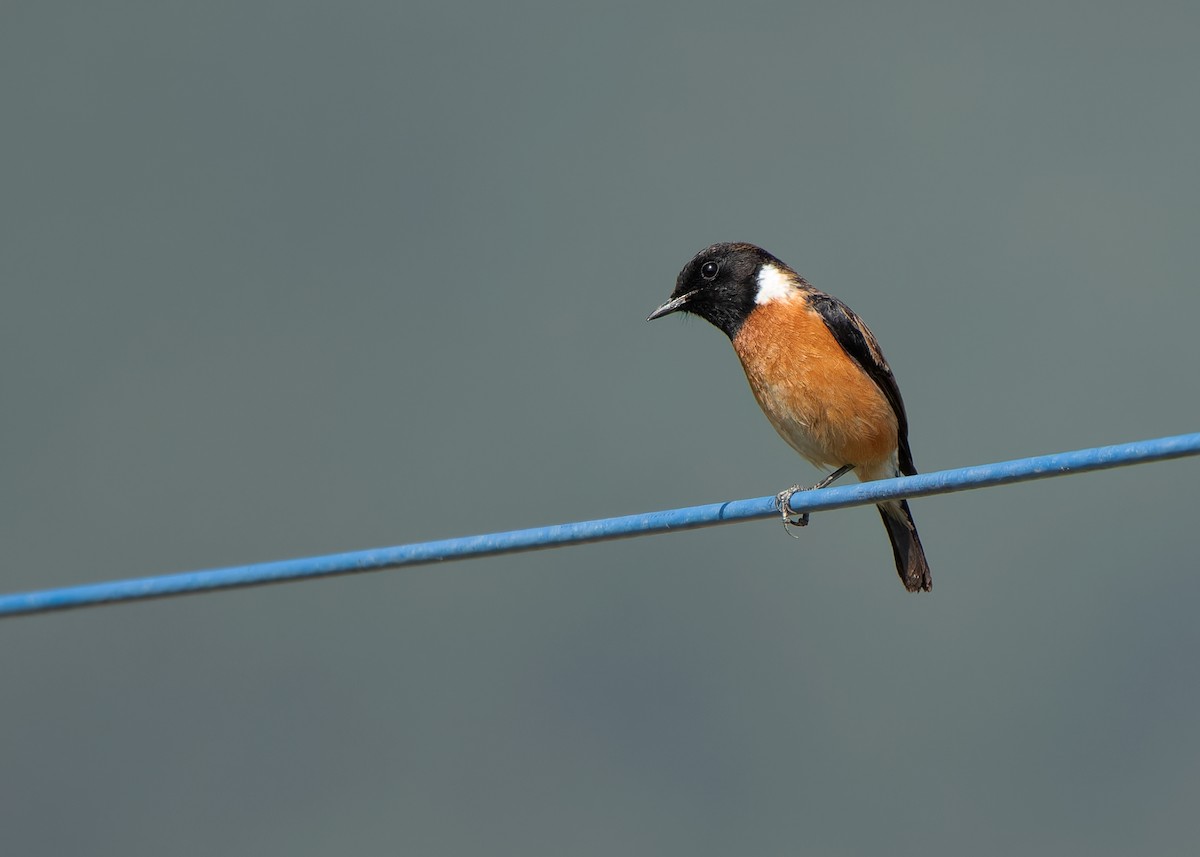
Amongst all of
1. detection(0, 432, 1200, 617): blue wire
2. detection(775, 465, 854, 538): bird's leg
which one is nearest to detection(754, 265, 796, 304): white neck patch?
detection(775, 465, 854, 538): bird's leg

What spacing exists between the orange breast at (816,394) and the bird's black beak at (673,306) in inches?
28.1

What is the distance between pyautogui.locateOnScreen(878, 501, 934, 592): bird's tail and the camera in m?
8.00

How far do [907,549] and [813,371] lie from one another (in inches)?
46.9

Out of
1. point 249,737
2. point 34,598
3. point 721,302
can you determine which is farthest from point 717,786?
point 34,598

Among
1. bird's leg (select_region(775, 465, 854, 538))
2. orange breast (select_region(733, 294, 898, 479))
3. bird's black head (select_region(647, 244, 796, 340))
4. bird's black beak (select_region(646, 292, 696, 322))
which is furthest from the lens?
bird's black beak (select_region(646, 292, 696, 322))

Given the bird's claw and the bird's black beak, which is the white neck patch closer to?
the bird's black beak

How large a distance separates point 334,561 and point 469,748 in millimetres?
41441

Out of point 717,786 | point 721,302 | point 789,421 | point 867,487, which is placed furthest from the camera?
point 717,786

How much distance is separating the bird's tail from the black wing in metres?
0.26

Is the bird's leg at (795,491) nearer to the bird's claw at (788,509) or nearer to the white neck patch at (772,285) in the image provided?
the bird's claw at (788,509)

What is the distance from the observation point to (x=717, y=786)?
4238cm

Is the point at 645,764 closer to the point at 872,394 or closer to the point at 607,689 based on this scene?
the point at 607,689

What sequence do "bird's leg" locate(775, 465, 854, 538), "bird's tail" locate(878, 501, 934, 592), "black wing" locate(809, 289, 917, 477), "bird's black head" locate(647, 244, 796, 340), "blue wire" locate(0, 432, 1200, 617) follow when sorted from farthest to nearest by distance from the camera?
1. "bird's black head" locate(647, 244, 796, 340)
2. "bird's tail" locate(878, 501, 934, 592)
3. "black wing" locate(809, 289, 917, 477)
4. "bird's leg" locate(775, 465, 854, 538)
5. "blue wire" locate(0, 432, 1200, 617)

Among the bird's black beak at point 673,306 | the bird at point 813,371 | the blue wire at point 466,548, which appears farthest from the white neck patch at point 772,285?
the blue wire at point 466,548
